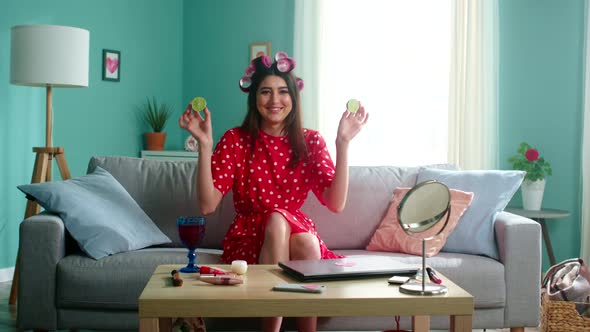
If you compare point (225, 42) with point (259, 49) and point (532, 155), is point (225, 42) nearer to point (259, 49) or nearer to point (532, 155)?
point (259, 49)

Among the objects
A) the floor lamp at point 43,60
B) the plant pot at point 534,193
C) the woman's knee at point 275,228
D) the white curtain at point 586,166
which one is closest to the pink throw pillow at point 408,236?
the woman's knee at point 275,228

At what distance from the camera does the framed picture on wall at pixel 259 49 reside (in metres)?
6.02

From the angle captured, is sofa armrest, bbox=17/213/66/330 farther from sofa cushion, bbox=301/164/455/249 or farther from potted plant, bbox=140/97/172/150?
potted plant, bbox=140/97/172/150

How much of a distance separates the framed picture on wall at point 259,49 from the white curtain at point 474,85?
1.59 m

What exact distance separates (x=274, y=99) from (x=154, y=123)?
318 cm

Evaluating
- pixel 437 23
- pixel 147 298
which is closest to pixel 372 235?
pixel 147 298

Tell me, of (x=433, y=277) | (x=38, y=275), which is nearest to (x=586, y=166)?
(x=433, y=277)

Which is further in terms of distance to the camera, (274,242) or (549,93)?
(549,93)

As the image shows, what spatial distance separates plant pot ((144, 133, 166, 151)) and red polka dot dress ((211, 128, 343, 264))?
2.99 m

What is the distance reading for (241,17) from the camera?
6.12 meters

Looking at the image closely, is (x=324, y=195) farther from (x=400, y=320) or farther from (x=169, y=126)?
(x=169, y=126)

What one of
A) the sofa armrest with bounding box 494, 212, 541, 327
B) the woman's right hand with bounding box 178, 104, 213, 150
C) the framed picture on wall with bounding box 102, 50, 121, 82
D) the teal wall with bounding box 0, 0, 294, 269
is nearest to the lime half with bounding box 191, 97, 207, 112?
the woman's right hand with bounding box 178, 104, 213, 150

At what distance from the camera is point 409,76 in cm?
550

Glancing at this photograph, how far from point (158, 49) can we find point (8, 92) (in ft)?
5.74
